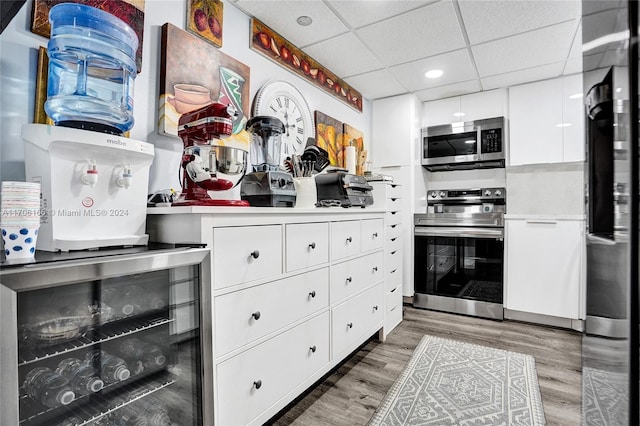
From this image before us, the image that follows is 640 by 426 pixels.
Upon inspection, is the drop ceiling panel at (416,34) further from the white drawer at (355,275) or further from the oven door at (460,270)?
the oven door at (460,270)

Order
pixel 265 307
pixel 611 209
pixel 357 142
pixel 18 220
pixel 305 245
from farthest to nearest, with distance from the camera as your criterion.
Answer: pixel 357 142
pixel 305 245
pixel 265 307
pixel 18 220
pixel 611 209

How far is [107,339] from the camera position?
0.99 meters

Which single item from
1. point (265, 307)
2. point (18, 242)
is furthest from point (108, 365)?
point (265, 307)

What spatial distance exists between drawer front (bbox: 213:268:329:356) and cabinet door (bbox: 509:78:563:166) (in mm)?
2707

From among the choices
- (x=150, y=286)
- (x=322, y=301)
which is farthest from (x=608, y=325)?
(x=322, y=301)

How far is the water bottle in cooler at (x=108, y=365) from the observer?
1.04 metres

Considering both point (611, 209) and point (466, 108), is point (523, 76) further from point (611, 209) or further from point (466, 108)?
Answer: point (611, 209)

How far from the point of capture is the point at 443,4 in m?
2.05

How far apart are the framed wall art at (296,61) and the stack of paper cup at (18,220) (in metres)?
1.73

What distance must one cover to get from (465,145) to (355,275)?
7.36 ft

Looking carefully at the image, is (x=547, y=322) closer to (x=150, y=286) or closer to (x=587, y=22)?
(x=587, y=22)

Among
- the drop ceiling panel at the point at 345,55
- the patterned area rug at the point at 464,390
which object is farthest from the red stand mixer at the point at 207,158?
the drop ceiling panel at the point at 345,55

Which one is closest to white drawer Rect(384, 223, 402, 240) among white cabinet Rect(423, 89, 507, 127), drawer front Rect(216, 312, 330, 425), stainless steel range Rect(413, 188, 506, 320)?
stainless steel range Rect(413, 188, 506, 320)

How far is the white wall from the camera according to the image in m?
1.13
